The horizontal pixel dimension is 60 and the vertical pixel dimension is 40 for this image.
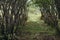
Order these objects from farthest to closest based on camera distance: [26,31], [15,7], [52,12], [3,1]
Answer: [26,31]
[52,12]
[15,7]
[3,1]

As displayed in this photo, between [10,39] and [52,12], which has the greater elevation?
[52,12]

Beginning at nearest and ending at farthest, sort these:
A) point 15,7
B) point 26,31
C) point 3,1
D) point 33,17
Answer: point 3,1 → point 15,7 → point 26,31 → point 33,17

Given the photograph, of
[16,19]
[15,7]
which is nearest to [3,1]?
[15,7]

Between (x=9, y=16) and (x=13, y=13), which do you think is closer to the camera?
(x=9, y=16)

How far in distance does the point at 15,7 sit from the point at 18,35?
1.15 metres

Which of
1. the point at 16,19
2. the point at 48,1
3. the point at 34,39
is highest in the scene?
the point at 48,1

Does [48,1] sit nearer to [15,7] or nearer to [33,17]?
[15,7]

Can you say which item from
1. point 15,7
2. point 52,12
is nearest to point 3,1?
point 15,7

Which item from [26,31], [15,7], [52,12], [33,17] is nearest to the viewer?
[15,7]

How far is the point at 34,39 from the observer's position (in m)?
7.51

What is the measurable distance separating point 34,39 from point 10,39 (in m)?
0.96

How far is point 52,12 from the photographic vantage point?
7.87 m

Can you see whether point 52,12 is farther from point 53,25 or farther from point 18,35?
point 18,35

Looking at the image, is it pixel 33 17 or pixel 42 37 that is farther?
pixel 33 17
